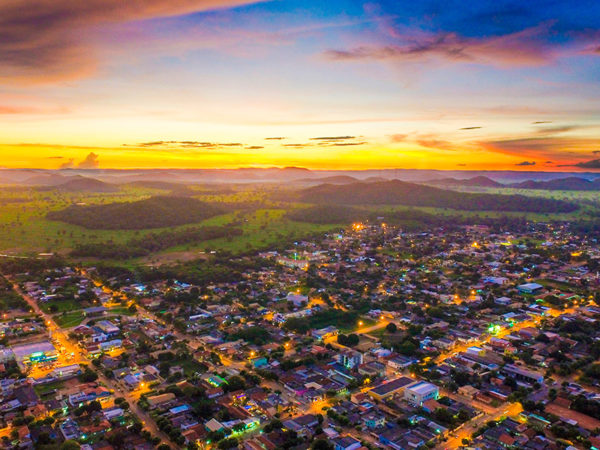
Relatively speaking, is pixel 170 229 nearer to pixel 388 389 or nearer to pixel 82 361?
pixel 82 361

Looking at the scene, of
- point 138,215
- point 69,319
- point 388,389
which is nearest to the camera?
point 388,389

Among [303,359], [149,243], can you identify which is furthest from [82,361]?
[149,243]

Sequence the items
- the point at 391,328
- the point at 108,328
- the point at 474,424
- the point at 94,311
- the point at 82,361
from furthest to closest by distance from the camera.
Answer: the point at 94,311
the point at 391,328
the point at 108,328
the point at 82,361
the point at 474,424

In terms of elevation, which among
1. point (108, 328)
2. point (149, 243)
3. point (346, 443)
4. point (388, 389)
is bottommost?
point (149, 243)

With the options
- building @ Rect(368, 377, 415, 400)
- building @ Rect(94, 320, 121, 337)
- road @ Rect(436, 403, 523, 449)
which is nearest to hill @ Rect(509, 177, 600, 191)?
road @ Rect(436, 403, 523, 449)

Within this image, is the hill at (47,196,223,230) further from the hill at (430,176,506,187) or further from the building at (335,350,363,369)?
the hill at (430,176,506,187)

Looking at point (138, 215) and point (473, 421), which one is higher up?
point (138, 215)

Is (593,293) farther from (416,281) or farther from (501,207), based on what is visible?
(501,207)
